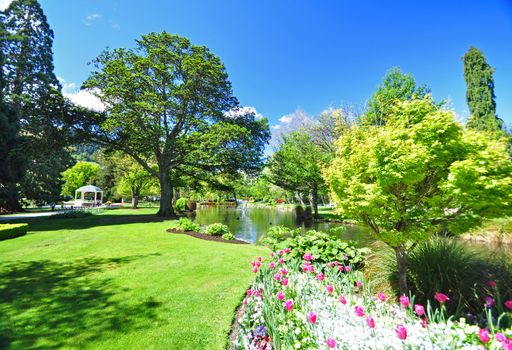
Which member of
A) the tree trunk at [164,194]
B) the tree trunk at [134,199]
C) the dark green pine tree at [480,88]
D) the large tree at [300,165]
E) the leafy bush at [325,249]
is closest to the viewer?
the leafy bush at [325,249]

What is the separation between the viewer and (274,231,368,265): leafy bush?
619 centimetres

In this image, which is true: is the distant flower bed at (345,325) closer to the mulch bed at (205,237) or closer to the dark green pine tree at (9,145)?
the mulch bed at (205,237)

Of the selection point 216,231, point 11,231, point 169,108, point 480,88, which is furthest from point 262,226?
point 480,88

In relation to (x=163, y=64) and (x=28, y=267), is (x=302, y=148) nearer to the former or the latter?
(x=163, y=64)

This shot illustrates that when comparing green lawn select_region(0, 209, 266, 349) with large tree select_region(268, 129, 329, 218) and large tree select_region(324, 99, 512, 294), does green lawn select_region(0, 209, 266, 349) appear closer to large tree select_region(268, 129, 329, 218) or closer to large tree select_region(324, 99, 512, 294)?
large tree select_region(324, 99, 512, 294)

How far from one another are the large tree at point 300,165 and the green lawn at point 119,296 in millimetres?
18093

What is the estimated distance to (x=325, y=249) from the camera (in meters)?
6.49

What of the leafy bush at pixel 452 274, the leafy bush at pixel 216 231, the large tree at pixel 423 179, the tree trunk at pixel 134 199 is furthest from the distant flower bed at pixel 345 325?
the tree trunk at pixel 134 199

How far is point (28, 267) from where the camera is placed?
252 inches

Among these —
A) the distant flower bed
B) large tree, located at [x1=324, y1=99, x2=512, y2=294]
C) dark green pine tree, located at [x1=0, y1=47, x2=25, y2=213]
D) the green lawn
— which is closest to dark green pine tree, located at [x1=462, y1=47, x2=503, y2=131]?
large tree, located at [x1=324, y1=99, x2=512, y2=294]

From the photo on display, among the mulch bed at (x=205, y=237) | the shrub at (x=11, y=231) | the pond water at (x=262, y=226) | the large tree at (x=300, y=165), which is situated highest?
the large tree at (x=300, y=165)

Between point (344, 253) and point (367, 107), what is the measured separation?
22.5 meters

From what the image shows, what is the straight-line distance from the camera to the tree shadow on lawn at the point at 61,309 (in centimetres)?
337

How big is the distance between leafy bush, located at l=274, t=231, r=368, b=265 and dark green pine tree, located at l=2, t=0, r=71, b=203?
2070cm
